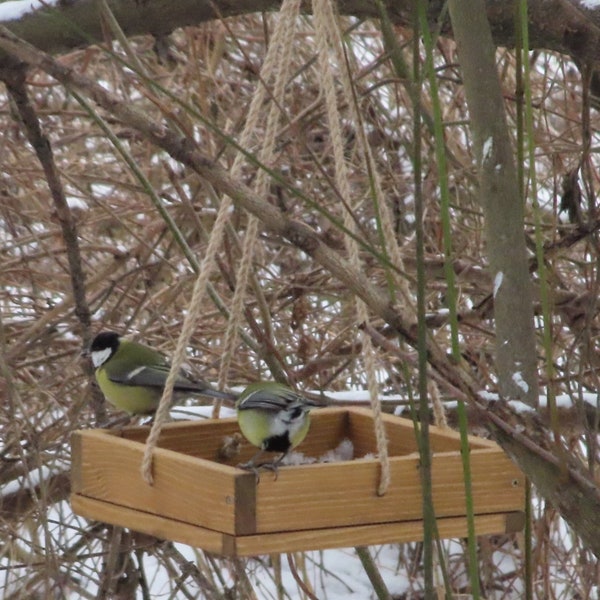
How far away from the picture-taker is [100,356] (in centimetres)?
338

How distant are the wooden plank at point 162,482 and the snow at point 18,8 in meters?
1.41

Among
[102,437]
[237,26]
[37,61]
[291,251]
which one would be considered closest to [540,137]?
[291,251]

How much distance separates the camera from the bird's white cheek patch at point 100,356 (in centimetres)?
334

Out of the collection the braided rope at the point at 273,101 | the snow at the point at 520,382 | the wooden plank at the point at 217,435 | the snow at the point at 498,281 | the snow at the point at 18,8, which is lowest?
the wooden plank at the point at 217,435

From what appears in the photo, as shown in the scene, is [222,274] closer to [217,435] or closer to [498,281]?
[217,435]

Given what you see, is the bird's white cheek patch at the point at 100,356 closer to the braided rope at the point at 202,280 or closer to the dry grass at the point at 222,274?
the dry grass at the point at 222,274

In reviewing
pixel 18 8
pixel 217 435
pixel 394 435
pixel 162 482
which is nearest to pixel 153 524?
pixel 162 482

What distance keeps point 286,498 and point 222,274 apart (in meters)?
1.27

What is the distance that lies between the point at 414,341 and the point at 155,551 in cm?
216

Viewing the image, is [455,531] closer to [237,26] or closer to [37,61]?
[37,61]

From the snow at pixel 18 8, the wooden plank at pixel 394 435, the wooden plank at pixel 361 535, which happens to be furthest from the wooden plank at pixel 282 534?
the snow at pixel 18 8

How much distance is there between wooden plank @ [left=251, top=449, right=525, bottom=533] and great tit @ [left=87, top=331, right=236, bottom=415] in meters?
1.18

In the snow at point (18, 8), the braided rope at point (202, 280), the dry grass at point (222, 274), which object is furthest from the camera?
the dry grass at point (222, 274)

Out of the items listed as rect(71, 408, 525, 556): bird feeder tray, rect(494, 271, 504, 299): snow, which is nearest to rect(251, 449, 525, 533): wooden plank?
rect(71, 408, 525, 556): bird feeder tray
